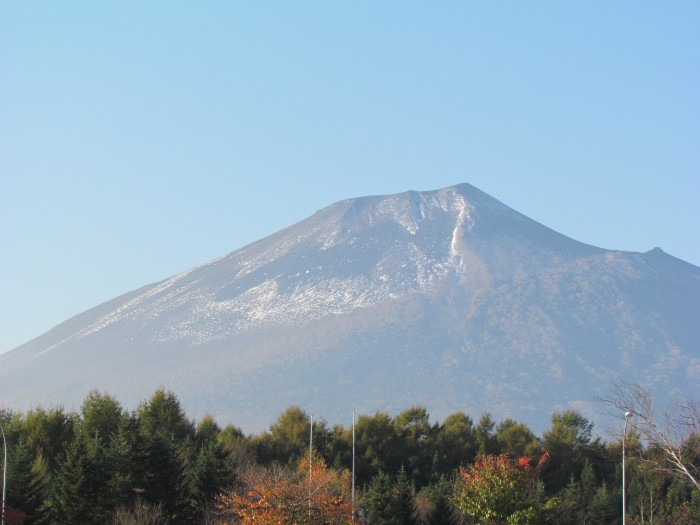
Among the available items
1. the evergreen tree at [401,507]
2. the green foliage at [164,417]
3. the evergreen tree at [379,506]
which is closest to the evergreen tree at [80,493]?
the evergreen tree at [379,506]

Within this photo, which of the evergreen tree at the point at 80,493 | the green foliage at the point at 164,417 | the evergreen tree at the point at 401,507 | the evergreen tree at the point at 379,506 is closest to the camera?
the evergreen tree at the point at 80,493

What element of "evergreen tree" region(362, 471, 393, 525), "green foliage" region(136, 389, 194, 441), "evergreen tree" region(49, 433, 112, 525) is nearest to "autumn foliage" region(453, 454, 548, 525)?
"evergreen tree" region(362, 471, 393, 525)

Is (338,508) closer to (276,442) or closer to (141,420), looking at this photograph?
(141,420)

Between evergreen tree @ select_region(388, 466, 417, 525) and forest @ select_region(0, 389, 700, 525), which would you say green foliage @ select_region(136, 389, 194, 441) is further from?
evergreen tree @ select_region(388, 466, 417, 525)

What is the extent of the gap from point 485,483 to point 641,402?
14994 mm

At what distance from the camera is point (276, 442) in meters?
86.1

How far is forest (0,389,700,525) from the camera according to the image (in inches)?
1786

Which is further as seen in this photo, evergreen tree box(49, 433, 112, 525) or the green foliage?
the green foliage

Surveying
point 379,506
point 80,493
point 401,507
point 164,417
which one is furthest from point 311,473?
point 164,417

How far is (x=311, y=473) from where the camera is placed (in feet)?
189

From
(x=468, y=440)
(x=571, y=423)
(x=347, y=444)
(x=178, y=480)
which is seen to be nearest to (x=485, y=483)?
(x=178, y=480)

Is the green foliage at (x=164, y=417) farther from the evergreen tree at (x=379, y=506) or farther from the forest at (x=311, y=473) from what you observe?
the evergreen tree at (x=379, y=506)

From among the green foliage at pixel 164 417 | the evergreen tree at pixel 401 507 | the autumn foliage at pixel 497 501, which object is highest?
the green foliage at pixel 164 417

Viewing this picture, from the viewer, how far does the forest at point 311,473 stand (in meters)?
45.4
